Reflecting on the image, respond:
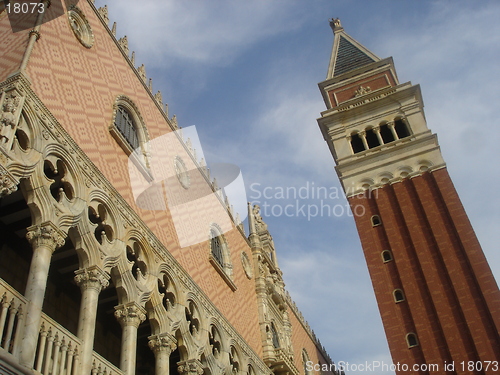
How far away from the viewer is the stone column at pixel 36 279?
666 centimetres

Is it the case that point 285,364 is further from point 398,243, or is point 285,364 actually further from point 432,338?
point 398,243

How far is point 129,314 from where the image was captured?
9.71 meters

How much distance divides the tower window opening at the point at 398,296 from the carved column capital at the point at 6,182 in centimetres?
1755

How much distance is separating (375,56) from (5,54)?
26.1 m

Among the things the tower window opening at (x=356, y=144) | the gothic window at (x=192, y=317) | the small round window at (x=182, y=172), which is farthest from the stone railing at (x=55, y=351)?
the tower window opening at (x=356, y=144)

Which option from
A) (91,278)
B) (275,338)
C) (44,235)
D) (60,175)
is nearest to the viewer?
(44,235)

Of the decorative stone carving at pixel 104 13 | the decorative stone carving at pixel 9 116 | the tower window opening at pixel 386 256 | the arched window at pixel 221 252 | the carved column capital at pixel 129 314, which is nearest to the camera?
the decorative stone carving at pixel 9 116

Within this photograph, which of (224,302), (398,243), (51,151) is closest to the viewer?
(51,151)

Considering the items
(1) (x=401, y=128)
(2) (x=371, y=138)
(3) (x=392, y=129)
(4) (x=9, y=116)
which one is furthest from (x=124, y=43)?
(1) (x=401, y=128)

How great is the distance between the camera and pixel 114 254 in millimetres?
9695

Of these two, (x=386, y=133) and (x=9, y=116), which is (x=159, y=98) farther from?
(x=386, y=133)

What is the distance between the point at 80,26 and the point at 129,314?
22.2ft

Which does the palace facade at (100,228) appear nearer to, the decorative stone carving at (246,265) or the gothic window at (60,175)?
the gothic window at (60,175)

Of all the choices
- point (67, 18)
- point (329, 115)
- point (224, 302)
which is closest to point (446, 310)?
point (224, 302)
